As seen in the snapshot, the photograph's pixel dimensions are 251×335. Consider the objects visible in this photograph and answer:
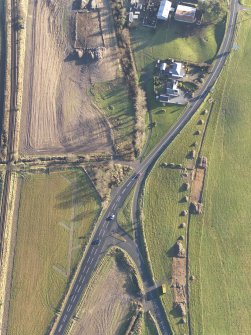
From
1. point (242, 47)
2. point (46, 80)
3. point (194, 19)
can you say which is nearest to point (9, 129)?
point (46, 80)

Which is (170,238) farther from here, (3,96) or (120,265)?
(3,96)

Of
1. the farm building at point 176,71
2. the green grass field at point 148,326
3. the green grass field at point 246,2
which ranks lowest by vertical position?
the green grass field at point 148,326

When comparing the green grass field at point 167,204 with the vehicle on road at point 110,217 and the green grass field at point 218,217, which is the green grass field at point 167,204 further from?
the vehicle on road at point 110,217

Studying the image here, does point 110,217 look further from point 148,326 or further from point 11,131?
point 11,131

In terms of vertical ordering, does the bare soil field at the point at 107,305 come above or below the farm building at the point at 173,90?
below

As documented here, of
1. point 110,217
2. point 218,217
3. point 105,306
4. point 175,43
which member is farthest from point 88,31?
point 105,306

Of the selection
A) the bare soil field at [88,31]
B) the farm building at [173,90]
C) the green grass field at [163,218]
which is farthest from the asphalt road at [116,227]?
the bare soil field at [88,31]
